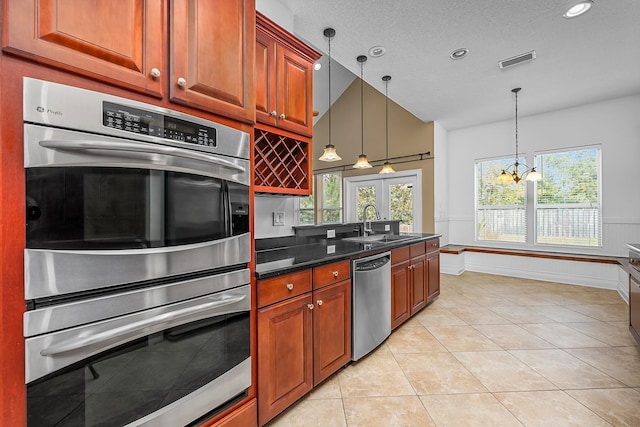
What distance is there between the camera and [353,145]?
Answer: 22.2 ft

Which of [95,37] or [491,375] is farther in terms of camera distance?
[491,375]

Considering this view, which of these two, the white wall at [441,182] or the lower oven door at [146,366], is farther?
the white wall at [441,182]

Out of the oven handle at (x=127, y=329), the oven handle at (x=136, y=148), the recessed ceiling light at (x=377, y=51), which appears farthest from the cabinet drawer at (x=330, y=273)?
the recessed ceiling light at (x=377, y=51)

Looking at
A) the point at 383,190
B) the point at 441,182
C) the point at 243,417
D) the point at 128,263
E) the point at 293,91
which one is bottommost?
the point at 243,417

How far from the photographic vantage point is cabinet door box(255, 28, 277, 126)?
1.92m

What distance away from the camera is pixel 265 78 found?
6.45ft

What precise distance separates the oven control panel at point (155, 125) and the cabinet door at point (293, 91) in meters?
0.91

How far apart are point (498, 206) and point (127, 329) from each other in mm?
6356

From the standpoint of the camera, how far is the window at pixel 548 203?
4.76m

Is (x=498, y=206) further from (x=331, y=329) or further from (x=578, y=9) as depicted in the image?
(x=331, y=329)

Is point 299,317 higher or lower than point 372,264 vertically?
lower

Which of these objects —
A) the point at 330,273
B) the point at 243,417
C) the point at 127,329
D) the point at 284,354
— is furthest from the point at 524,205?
the point at 127,329

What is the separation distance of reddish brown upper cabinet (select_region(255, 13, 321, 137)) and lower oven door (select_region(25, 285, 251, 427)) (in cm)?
129

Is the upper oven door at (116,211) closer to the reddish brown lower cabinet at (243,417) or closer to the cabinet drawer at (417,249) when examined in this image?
the reddish brown lower cabinet at (243,417)
